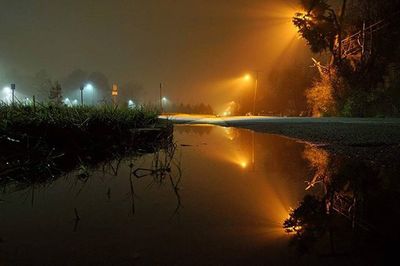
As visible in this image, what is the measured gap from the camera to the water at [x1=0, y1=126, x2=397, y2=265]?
1.99 meters

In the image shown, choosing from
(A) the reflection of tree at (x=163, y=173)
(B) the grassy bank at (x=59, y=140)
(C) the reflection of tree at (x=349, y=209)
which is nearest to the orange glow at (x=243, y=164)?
(A) the reflection of tree at (x=163, y=173)

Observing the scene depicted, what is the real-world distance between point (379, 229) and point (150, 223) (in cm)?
156

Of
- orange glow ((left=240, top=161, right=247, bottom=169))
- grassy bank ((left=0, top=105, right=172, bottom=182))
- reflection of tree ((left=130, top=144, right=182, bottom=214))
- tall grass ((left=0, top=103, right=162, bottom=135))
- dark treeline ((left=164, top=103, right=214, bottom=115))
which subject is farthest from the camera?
dark treeline ((left=164, top=103, right=214, bottom=115))

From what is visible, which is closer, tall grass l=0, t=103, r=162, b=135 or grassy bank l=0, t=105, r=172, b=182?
grassy bank l=0, t=105, r=172, b=182

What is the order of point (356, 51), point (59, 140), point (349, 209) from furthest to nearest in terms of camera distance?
point (356, 51) → point (59, 140) → point (349, 209)

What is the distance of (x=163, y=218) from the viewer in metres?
2.66

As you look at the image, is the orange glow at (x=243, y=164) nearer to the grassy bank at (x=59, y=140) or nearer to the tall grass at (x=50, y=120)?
the grassy bank at (x=59, y=140)

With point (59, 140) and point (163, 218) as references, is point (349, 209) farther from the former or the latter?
point (59, 140)

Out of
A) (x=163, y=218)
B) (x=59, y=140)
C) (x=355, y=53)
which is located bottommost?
(x=163, y=218)

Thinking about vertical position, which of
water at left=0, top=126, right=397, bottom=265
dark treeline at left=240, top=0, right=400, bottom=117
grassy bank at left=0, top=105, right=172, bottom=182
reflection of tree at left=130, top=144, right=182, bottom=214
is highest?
dark treeline at left=240, top=0, right=400, bottom=117

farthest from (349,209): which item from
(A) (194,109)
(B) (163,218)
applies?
(A) (194,109)

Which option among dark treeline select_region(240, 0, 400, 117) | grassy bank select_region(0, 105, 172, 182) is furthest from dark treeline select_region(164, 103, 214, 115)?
grassy bank select_region(0, 105, 172, 182)

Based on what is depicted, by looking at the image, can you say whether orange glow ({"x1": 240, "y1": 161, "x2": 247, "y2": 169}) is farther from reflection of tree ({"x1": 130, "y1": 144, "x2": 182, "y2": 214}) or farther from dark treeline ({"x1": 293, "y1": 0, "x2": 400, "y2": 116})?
dark treeline ({"x1": 293, "y1": 0, "x2": 400, "y2": 116})

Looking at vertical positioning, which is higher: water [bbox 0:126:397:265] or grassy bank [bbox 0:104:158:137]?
grassy bank [bbox 0:104:158:137]
